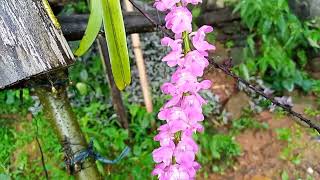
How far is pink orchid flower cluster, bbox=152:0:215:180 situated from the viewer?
73cm

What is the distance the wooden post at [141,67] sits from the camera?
1.98 m

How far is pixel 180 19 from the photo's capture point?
0.72 meters

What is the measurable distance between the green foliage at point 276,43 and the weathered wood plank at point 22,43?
1.69m

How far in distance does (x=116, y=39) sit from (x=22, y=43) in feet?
0.62

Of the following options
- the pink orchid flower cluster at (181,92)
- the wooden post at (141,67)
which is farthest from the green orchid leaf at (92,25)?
the wooden post at (141,67)

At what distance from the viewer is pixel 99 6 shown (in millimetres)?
917

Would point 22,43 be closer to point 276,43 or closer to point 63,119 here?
point 63,119

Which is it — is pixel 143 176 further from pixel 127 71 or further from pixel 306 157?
pixel 127 71

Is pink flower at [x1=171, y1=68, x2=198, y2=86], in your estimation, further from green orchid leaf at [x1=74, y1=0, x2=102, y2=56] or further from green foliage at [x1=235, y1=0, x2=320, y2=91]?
green foliage at [x1=235, y1=0, x2=320, y2=91]

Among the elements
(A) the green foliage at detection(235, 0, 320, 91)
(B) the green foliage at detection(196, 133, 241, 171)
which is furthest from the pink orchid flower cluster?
(A) the green foliage at detection(235, 0, 320, 91)

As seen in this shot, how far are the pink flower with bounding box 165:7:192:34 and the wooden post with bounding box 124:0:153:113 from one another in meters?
1.21

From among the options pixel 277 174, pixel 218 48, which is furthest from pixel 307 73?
pixel 277 174

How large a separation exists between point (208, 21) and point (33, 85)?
1.62 m

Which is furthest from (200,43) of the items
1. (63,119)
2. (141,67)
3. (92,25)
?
(141,67)
